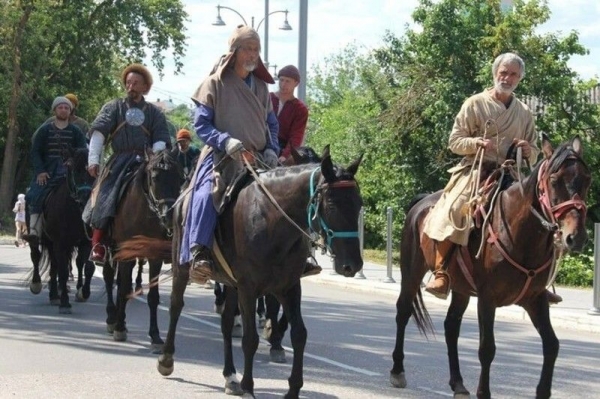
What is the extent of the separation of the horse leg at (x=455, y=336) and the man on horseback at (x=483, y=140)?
1.04 ft

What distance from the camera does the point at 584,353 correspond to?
1274 cm

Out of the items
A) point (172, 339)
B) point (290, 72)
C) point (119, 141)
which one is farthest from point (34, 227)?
point (172, 339)

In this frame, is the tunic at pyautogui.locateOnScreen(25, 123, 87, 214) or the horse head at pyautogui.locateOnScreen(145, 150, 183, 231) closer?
the horse head at pyautogui.locateOnScreen(145, 150, 183, 231)

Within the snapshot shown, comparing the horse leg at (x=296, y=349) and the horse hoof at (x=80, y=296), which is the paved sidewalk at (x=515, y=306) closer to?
the horse hoof at (x=80, y=296)

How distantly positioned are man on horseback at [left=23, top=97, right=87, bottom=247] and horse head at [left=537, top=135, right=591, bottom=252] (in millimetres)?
8746

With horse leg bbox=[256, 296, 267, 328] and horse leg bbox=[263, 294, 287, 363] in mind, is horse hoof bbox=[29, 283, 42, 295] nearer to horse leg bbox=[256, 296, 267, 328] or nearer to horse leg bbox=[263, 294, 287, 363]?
horse leg bbox=[256, 296, 267, 328]

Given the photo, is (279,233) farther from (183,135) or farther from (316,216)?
(183,135)

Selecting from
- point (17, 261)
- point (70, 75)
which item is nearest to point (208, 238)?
point (17, 261)

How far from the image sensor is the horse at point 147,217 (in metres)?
11.8

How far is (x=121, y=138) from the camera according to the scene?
13.0 metres

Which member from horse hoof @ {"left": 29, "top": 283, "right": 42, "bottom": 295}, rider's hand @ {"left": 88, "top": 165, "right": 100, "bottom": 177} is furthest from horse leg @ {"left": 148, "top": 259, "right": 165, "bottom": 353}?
horse hoof @ {"left": 29, "top": 283, "right": 42, "bottom": 295}

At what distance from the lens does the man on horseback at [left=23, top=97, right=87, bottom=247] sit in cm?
1580

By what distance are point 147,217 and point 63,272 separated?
2.80 metres

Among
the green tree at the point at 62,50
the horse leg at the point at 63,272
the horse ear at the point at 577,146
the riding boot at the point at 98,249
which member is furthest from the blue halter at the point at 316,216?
the green tree at the point at 62,50
